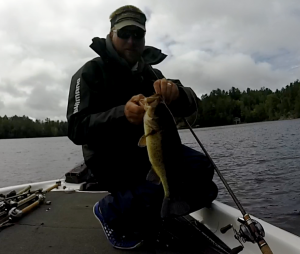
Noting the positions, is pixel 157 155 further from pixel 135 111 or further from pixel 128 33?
pixel 128 33

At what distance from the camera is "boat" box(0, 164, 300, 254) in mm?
2838

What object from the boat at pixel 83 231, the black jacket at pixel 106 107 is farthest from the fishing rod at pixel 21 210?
the black jacket at pixel 106 107

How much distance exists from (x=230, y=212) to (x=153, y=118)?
5.39 ft

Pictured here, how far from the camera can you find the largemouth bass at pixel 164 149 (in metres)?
2.28

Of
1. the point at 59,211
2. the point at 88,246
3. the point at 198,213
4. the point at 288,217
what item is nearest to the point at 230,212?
the point at 198,213

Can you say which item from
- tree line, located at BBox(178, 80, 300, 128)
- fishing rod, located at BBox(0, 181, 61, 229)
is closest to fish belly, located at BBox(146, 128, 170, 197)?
fishing rod, located at BBox(0, 181, 61, 229)

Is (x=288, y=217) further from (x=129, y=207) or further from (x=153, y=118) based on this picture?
(x=153, y=118)

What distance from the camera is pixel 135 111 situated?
2.47 metres

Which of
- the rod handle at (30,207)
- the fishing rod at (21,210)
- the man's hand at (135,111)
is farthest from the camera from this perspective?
the rod handle at (30,207)

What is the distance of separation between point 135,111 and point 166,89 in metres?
0.36

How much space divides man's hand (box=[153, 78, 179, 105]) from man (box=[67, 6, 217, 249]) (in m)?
0.02

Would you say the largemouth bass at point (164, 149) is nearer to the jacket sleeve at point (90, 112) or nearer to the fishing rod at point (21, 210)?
the jacket sleeve at point (90, 112)

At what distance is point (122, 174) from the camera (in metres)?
3.09

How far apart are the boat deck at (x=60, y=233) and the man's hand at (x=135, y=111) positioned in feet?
4.26
